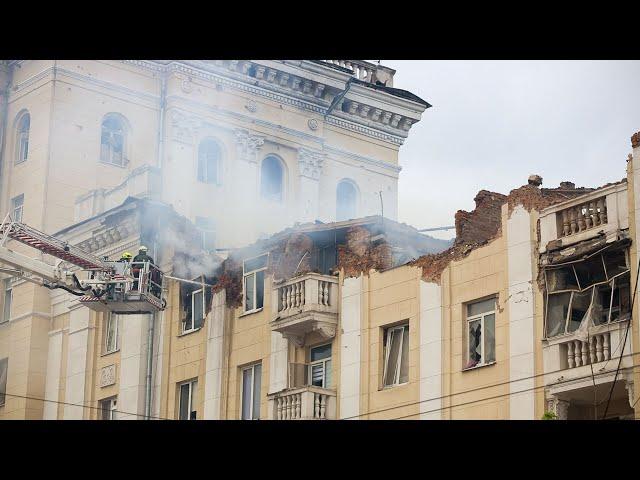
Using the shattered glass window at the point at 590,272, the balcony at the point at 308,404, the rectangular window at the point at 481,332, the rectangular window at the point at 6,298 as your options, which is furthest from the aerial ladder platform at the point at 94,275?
the shattered glass window at the point at 590,272

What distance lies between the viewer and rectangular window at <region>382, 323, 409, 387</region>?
38.9 m

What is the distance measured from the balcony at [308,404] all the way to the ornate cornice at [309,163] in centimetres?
2040

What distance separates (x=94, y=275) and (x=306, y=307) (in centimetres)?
931

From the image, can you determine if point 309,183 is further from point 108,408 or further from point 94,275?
point 108,408

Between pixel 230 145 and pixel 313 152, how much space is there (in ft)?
11.5

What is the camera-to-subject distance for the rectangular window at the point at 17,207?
55.7m

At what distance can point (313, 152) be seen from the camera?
60750 millimetres

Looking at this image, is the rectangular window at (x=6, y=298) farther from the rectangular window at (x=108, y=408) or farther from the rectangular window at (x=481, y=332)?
the rectangular window at (x=481, y=332)

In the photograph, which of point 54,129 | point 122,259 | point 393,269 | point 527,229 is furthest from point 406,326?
point 54,129

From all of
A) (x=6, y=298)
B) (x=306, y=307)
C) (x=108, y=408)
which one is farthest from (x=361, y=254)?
(x=6, y=298)

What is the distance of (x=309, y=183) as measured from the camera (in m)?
60.3

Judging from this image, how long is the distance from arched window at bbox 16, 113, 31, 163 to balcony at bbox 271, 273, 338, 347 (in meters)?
16.3

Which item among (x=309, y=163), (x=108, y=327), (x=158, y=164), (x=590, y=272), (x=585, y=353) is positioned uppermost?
(x=309, y=163)
